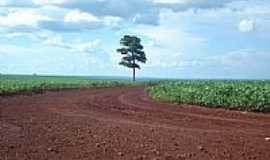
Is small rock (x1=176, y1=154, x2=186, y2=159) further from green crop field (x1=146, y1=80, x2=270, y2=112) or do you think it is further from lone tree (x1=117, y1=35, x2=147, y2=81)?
lone tree (x1=117, y1=35, x2=147, y2=81)

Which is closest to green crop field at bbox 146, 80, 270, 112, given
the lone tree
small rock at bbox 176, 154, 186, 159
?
small rock at bbox 176, 154, 186, 159

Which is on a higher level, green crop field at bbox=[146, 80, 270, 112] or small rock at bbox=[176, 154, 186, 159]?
green crop field at bbox=[146, 80, 270, 112]

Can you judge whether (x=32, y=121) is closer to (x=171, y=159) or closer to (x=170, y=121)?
(x=170, y=121)

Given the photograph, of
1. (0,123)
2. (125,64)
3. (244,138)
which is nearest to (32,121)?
(0,123)

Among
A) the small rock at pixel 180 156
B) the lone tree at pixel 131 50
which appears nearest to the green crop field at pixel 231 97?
the small rock at pixel 180 156

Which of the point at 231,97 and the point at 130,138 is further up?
the point at 231,97

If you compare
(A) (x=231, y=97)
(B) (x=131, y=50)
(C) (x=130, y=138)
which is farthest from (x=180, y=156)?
(B) (x=131, y=50)

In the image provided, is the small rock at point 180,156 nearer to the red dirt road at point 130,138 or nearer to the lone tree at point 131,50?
the red dirt road at point 130,138

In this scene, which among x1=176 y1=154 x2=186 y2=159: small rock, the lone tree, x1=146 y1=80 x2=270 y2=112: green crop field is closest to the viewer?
x1=176 y1=154 x2=186 y2=159: small rock

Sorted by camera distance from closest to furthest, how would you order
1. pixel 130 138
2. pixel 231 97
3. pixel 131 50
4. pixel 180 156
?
pixel 180 156 → pixel 130 138 → pixel 231 97 → pixel 131 50

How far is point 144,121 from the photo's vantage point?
1716cm

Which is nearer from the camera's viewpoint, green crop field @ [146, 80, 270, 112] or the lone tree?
green crop field @ [146, 80, 270, 112]

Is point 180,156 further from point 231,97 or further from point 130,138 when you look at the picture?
point 231,97

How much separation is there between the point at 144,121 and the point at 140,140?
486 cm
